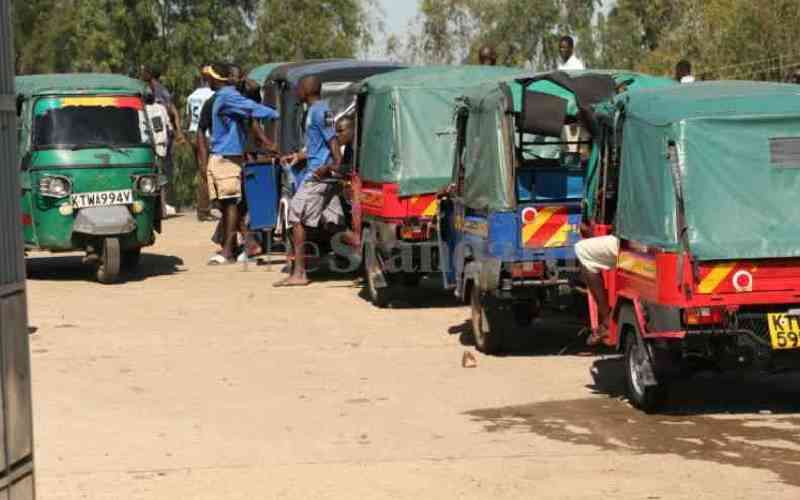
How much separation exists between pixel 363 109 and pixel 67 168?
3.28m

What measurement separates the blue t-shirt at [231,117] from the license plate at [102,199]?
5.27 ft

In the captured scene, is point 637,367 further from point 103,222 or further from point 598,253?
point 103,222

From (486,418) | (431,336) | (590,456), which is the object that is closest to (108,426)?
(486,418)

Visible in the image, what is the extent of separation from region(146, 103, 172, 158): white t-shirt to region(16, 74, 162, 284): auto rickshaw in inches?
189

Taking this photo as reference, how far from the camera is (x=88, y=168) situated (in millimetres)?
17750

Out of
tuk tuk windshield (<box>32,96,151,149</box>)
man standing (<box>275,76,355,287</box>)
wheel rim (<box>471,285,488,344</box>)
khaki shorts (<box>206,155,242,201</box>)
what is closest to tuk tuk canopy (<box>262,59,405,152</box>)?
khaki shorts (<box>206,155,242,201</box>)

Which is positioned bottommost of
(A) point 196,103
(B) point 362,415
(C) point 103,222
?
(B) point 362,415

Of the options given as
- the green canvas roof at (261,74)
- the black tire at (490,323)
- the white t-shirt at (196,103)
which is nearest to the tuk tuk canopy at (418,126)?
the black tire at (490,323)

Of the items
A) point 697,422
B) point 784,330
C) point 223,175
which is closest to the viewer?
point 784,330

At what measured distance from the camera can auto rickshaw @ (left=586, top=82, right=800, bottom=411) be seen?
999 cm

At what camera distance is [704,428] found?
9.99 metres

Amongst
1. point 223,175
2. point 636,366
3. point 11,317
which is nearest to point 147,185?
point 223,175

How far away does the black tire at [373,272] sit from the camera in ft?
52.9

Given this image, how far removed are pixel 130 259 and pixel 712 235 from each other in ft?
34.3
